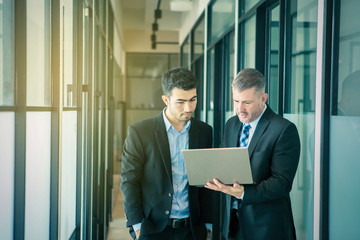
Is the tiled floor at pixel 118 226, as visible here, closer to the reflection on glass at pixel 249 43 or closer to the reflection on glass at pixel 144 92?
the reflection on glass at pixel 249 43

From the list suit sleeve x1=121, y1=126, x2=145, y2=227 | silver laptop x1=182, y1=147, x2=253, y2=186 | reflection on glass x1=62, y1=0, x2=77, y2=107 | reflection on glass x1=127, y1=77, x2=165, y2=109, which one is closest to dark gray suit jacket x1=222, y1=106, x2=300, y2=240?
silver laptop x1=182, y1=147, x2=253, y2=186

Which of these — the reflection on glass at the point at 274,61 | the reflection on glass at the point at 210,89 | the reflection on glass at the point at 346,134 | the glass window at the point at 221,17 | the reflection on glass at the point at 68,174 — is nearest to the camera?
the reflection on glass at the point at 346,134

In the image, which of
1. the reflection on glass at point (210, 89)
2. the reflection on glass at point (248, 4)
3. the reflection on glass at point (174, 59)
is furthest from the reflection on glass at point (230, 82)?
the reflection on glass at point (174, 59)

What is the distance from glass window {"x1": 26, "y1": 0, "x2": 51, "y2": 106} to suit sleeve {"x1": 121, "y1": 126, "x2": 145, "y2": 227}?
1.75 ft

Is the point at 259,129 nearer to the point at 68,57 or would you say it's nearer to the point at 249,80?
the point at 249,80

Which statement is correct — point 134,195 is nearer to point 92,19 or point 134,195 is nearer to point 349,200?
point 349,200

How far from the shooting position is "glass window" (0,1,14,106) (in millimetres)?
1417

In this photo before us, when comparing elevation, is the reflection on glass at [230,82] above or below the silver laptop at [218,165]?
above

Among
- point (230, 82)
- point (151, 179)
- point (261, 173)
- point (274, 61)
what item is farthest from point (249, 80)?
point (230, 82)

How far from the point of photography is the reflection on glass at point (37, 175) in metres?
1.75

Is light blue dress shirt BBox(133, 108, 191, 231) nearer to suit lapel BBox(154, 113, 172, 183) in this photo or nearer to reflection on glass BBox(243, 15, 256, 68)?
suit lapel BBox(154, 113, 172, 183)

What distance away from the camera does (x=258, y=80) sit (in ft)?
6.07

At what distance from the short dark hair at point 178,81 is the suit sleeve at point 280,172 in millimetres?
523

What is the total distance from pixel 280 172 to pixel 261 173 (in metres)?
0.10
